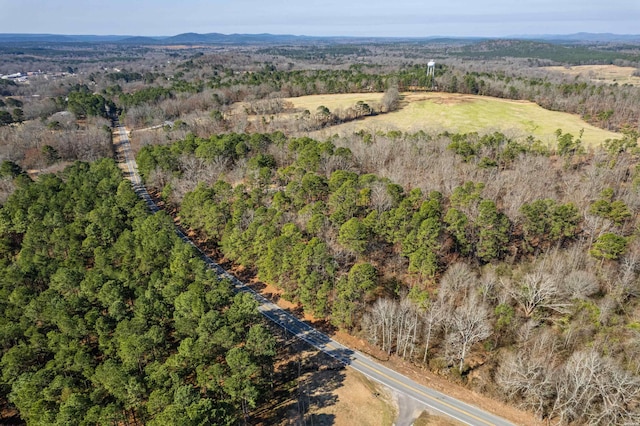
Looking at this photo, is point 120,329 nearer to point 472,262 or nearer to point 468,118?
point 472,262

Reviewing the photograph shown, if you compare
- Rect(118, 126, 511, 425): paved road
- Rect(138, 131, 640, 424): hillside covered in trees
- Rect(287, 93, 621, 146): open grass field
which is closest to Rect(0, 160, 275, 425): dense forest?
Rect(118, 126, 511, 425): paved road

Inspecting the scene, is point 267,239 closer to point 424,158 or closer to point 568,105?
point 424,158

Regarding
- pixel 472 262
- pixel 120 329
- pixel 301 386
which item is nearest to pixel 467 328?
pixel 472 262

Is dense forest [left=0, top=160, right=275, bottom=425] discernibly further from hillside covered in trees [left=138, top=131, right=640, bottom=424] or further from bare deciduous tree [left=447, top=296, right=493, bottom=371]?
bare deciduous tree [left=447, top=296, right=493, bottom=371]

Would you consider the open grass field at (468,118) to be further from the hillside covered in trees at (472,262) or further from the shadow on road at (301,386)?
the shadow on road at (301,386)

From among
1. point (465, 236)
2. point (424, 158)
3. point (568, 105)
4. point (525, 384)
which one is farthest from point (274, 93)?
point (525, 384)

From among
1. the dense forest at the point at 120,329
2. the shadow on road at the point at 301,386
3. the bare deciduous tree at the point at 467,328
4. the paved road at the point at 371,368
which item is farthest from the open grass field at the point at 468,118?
the shadow on road at the point at 301,386
